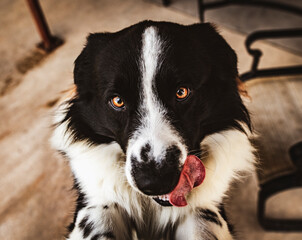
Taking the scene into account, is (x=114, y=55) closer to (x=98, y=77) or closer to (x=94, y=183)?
(x=98, y=77)

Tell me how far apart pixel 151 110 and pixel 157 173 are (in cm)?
27

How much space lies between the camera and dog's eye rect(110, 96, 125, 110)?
1409mm

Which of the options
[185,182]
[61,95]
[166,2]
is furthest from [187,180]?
[166,2]

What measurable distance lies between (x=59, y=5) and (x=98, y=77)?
2737 millimetres

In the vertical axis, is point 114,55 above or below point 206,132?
above

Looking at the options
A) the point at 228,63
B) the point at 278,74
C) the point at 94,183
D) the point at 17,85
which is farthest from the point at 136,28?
the point at 17,85

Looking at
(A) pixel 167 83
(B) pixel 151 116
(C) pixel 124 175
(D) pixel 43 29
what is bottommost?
(C) pixel 124 175

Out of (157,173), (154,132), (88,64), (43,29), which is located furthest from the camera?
(43,29)

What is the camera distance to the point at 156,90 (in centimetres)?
133

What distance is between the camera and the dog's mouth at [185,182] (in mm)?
1315

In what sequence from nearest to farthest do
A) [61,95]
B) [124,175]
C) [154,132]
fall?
[154,132] → [124,175] → [61,95]

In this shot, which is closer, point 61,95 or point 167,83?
point 167,83

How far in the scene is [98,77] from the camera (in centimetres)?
148

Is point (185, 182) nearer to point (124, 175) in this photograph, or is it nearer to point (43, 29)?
point (124, 175)
